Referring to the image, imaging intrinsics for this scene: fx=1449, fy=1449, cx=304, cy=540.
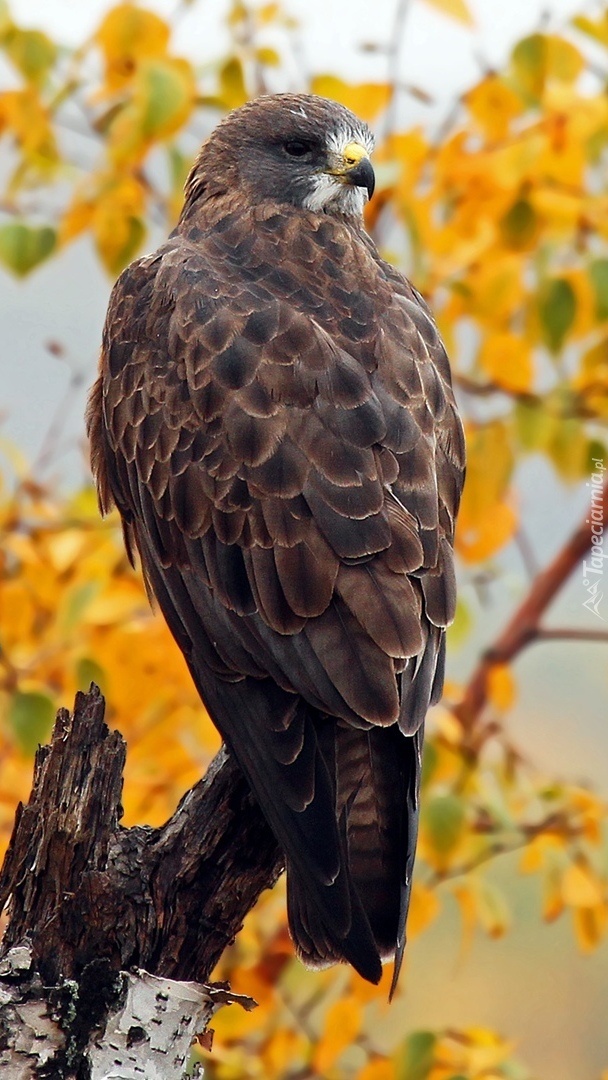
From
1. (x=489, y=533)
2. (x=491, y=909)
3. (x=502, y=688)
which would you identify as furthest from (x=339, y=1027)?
(x=489, y=533)

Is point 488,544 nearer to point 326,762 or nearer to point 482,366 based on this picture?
point 482,366

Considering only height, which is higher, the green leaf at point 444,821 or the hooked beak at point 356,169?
the hooked beak at point 356,169

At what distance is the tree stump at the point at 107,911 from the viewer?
9.41ft

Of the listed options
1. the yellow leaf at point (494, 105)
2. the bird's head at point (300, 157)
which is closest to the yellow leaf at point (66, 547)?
the bird's head at point (300, 157)

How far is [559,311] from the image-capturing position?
4270 millimetres

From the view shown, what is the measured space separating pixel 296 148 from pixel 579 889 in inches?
92.7

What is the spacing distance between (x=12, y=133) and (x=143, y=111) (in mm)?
795

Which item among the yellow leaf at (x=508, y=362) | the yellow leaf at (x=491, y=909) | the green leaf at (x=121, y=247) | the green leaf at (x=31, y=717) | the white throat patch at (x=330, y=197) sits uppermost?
the white throat patch at (x=330, y=197)

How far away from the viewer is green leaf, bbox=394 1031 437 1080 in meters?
4.04

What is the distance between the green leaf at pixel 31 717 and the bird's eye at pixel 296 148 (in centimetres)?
175

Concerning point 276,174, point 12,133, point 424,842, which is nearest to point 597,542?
point 424,842

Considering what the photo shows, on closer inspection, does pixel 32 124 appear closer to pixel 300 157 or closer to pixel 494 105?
→ pixel 300 157

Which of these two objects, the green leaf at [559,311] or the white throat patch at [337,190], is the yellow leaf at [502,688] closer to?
the green leaf at [559,311]

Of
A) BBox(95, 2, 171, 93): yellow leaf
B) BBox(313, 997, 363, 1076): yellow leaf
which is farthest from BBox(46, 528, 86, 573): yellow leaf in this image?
BBox(313, 997, 363, 1076): yellow leaf
